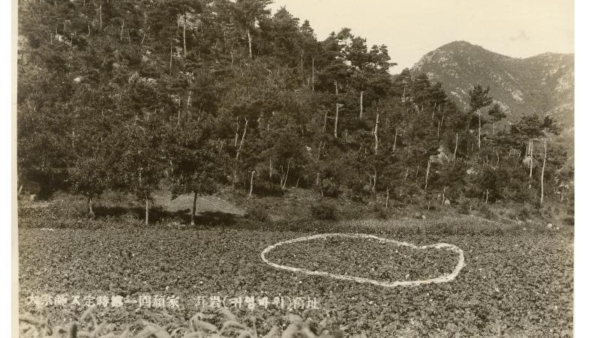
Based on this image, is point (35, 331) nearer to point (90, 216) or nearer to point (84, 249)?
point (84, 249)

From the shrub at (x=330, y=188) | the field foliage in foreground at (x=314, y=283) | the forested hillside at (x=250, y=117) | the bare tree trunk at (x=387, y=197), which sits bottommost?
→ the field foliage in foreground at (x=314, y=283)

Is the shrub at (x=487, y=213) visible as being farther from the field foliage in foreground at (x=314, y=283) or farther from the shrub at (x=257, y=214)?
the shrub at (x=257, y=214)

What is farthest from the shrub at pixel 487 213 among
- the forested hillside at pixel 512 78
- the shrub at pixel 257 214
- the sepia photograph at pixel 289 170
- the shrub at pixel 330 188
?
the shrub at pixel 257 214

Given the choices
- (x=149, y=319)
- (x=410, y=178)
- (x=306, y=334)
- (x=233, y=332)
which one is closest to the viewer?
(x=306, y=334)

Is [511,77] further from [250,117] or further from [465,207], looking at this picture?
[250,117]

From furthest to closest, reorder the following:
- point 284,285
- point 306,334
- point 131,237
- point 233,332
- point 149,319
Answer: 1. point 131,237
2. point 284,285
3. point 149,319
4. point 233,332
5. point 306,334

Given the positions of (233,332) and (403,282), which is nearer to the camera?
(233,332)
